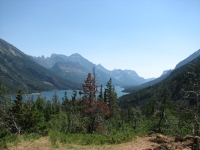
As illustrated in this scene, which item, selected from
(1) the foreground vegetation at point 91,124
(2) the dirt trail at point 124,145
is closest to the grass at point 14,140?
(1) the foreground vegetation at point 91,124

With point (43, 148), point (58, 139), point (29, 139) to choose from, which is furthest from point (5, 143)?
point (58, 139)

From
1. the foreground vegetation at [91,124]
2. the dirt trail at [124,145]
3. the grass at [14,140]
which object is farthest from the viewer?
the foreground vegetation at [91,124]

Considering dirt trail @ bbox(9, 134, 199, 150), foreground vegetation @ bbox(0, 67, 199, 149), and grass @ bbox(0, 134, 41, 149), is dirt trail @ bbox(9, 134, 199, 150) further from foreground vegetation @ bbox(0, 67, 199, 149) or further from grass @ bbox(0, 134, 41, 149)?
foreground vegetation @ bbox(0, 67, 199, 149)

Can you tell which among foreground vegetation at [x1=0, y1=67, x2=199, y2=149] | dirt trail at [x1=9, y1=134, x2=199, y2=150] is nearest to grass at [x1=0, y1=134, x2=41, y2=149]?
foreground vegetation at [x1=0, y1=67, x2=199, y2=149]

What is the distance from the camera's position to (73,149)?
13.0 m

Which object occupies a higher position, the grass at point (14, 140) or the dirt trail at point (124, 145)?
the grass at point (14, 140)

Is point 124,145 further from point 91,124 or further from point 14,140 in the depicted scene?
point 91,124

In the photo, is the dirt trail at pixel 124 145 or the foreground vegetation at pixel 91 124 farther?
the foreground vegetation at pixel 91 124

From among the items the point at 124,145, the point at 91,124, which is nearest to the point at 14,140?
the point at 124,145

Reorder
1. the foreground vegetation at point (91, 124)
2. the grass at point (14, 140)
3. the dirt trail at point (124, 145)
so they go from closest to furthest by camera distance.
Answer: the dirt trail at point (124, 145) → the grass at point (14, 140) → the foreground vegetation at point (91, 124)

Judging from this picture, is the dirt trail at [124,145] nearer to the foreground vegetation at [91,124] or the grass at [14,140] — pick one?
the grass at [14,140]

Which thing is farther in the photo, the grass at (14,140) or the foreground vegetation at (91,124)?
the foreground vegetation at (91,124)

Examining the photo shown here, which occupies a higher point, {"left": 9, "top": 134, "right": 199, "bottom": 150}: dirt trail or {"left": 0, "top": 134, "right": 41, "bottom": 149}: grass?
{"left": 0, "top": 134, "right": 41, "bottom": 149}: grass

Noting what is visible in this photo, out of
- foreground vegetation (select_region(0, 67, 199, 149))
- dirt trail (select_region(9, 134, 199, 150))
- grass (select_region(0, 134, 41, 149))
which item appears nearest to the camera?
dirt trail (select_region(9, 134, 199, 150))
